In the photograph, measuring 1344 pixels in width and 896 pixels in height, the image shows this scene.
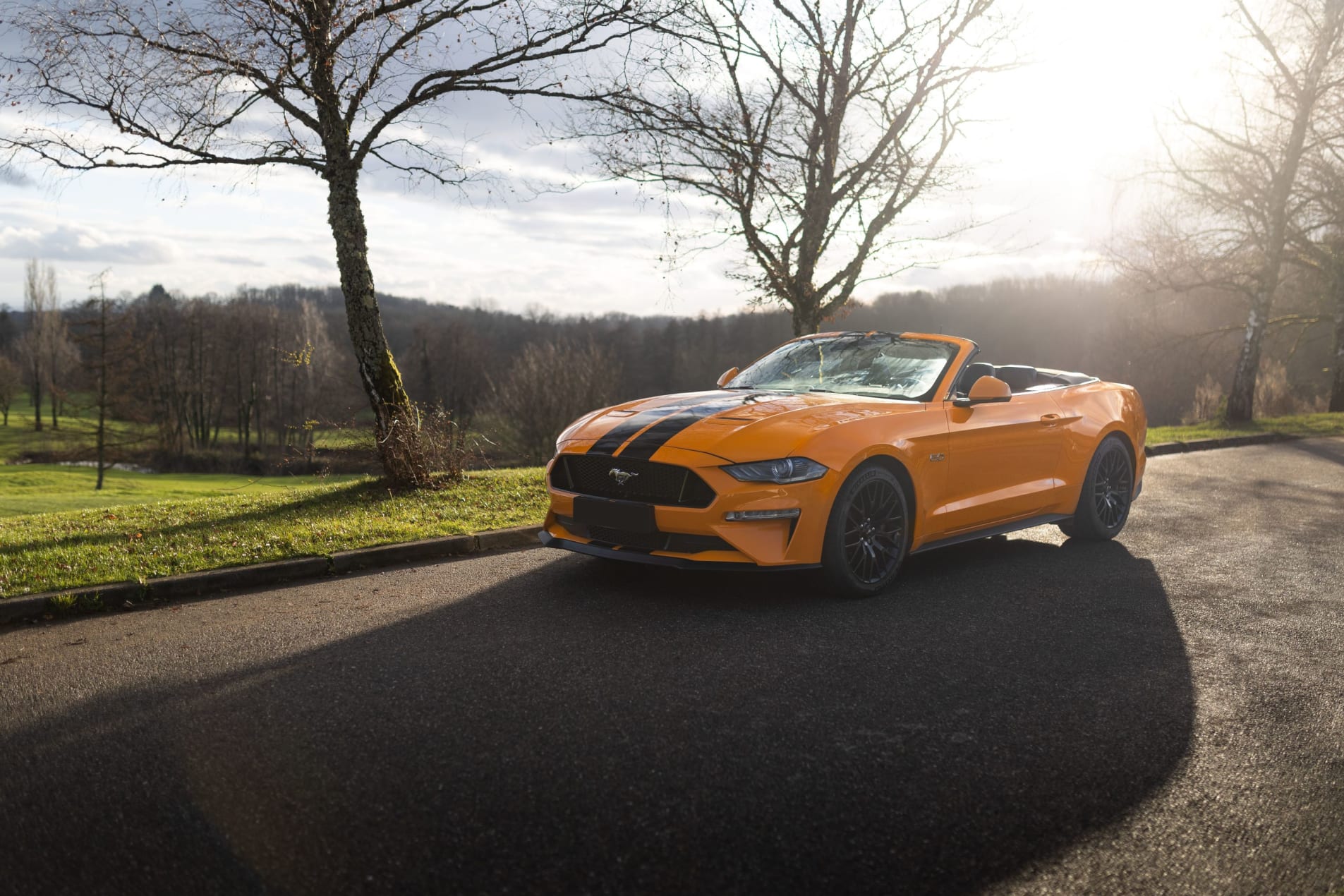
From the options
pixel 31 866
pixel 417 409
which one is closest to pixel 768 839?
pixel 31 866

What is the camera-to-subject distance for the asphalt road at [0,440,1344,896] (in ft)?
8.61

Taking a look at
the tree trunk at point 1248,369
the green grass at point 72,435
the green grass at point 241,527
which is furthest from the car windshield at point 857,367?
the green grass at point 72,435

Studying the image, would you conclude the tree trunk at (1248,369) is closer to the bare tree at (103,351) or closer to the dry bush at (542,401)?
the dry bush at (542,401)

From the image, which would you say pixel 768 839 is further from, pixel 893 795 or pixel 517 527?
pixel 517 527

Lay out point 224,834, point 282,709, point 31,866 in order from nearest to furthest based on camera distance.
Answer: point 31,866 < point 224,834 < point 282,709

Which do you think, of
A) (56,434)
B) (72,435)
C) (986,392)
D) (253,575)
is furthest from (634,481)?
(56,434)

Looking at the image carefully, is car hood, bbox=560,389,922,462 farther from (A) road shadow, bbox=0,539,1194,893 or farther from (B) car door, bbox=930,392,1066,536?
(A) road shadow, bbox=0,539,1194,893

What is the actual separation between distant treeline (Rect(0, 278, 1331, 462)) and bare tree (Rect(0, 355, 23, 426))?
1712 mm

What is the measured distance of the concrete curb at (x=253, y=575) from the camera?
5621mm

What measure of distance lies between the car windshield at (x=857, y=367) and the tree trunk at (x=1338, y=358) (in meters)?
24.5

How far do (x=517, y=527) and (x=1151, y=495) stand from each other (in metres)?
6.97

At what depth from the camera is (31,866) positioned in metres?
2.55

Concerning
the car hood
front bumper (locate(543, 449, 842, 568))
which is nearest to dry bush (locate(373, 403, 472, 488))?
the car hood

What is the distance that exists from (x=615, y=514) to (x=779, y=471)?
0.98 m
